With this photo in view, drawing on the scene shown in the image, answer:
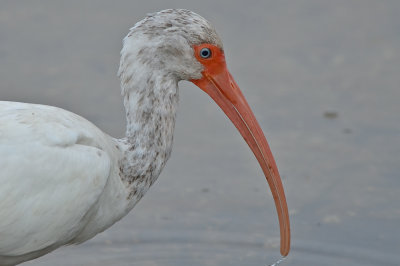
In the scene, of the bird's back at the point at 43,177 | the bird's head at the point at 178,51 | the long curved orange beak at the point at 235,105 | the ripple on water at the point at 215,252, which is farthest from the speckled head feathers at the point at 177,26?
the ripple on water at the point at 215,252

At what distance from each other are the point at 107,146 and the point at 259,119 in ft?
12.4

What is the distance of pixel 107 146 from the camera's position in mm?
7207

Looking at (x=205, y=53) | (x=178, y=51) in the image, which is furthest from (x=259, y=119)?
(x=178, y=51)

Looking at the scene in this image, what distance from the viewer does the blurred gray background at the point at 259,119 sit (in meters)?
9.18

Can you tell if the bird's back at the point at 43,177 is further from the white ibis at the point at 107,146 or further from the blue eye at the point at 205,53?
the blue eye at the point at 205,53

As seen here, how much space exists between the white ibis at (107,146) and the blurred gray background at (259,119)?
1660 millimetres

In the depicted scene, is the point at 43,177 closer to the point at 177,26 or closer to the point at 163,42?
the point at 163,42

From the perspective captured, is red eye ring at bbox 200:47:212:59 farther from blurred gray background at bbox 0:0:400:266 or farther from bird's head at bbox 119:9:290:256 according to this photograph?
blurred gray background at bbox 0:0:400:266

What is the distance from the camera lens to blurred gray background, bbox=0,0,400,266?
9.18 meters

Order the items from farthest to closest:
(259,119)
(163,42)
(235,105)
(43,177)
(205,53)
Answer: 1. (259,119)
2. (235,105)
3. (205,53)
4. (163,42)
5. (43,177)

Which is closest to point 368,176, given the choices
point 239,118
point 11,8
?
point 239,118

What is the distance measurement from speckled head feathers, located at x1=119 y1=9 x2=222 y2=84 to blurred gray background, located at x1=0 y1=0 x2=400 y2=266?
233 centimetres

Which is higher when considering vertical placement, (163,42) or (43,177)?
(163,42)

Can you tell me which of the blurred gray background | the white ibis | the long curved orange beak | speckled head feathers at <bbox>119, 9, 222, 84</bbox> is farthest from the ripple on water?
speckled head feathers at <bbox>119, 9, 222, 84</bbox>
